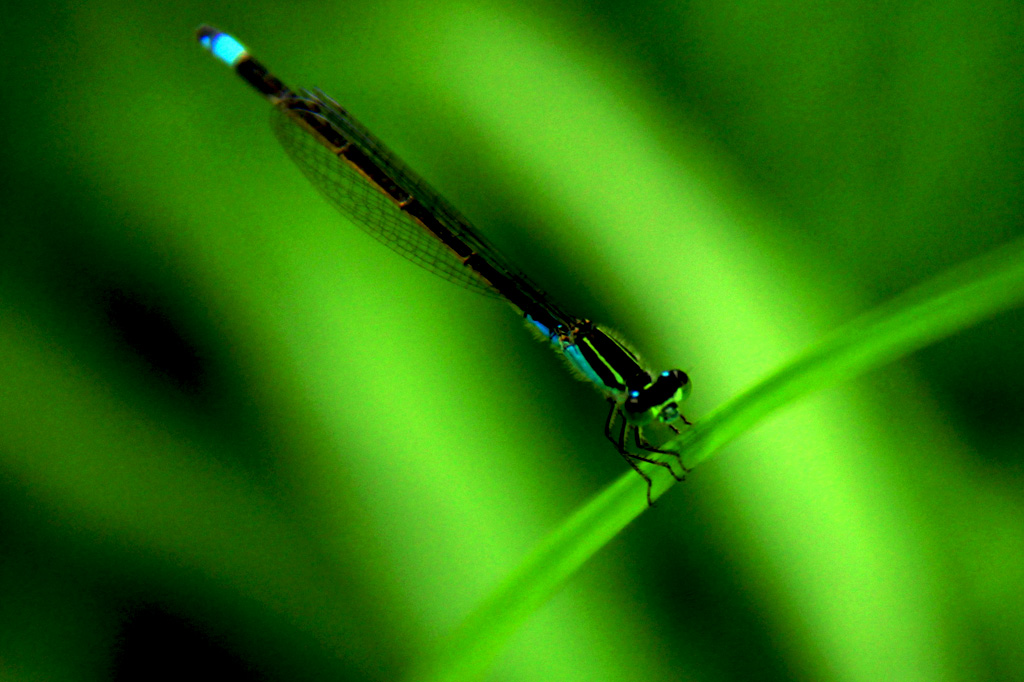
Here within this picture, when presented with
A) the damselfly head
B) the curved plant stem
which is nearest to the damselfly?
the damselfly head

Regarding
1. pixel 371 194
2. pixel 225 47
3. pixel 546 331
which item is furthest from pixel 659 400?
pixel 225 47

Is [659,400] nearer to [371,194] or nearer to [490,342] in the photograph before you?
[490,342]

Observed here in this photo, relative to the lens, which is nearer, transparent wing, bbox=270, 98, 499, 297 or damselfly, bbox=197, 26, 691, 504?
damselfly, bbox=197, 26, 691, 504

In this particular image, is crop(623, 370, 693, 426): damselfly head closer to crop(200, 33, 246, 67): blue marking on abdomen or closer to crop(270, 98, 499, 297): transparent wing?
crop(270, 98, 499, 297): transparent wing

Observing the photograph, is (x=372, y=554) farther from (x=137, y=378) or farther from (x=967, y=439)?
(x=967, y=439)

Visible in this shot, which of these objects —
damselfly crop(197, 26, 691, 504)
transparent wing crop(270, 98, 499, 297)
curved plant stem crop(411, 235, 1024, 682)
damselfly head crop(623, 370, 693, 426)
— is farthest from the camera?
transparent wing crop(270, 98, 499, 297)

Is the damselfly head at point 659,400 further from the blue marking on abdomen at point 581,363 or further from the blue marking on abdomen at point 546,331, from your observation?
the blue marking on abdomen at point 546,331
